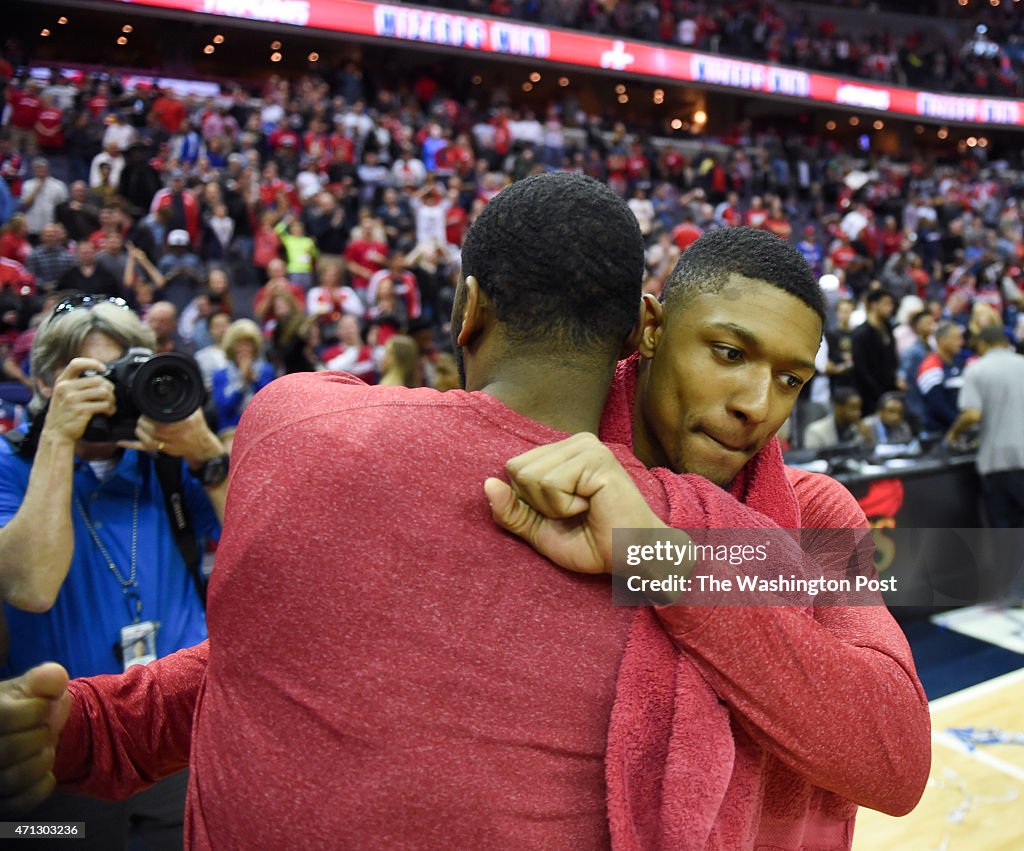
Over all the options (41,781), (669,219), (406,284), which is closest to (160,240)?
(406,284)

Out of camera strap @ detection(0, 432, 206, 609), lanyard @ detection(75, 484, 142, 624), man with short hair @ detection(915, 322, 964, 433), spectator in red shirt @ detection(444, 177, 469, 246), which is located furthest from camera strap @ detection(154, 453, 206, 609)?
spectator in red shirt @ detection(444, 177, 469, 246)

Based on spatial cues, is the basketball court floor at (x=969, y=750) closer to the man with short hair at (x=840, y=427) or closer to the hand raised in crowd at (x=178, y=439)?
the man with short hair at (x=840, y=427)

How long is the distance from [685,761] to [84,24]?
18.7 metres

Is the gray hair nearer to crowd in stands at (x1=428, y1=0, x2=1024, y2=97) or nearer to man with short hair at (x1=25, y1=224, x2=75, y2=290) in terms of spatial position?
man with short hair at (x1=25, y1=224, x2=75, y2=290)

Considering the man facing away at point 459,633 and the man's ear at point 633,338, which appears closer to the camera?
the man facing away at point 459,633

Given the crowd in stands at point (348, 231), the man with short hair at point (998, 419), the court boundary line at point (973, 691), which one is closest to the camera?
the court boundary line at point (973, 691)

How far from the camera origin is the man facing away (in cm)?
79

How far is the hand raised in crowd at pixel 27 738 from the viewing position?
0.91 metres

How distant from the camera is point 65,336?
190cm

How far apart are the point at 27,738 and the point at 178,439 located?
101cm

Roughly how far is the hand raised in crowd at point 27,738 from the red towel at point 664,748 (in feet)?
1.85

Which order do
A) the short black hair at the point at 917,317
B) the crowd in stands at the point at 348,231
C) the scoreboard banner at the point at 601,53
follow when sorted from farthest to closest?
the scoreboard banner at the point at 601,53 < the short black hair at the point at 917,317 < the crowd in stands at the point at 348,231

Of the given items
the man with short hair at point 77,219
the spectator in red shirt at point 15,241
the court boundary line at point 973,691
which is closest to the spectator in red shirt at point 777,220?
the man with short hair at point 77,219

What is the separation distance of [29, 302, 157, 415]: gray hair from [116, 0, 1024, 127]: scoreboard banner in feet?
44.7
